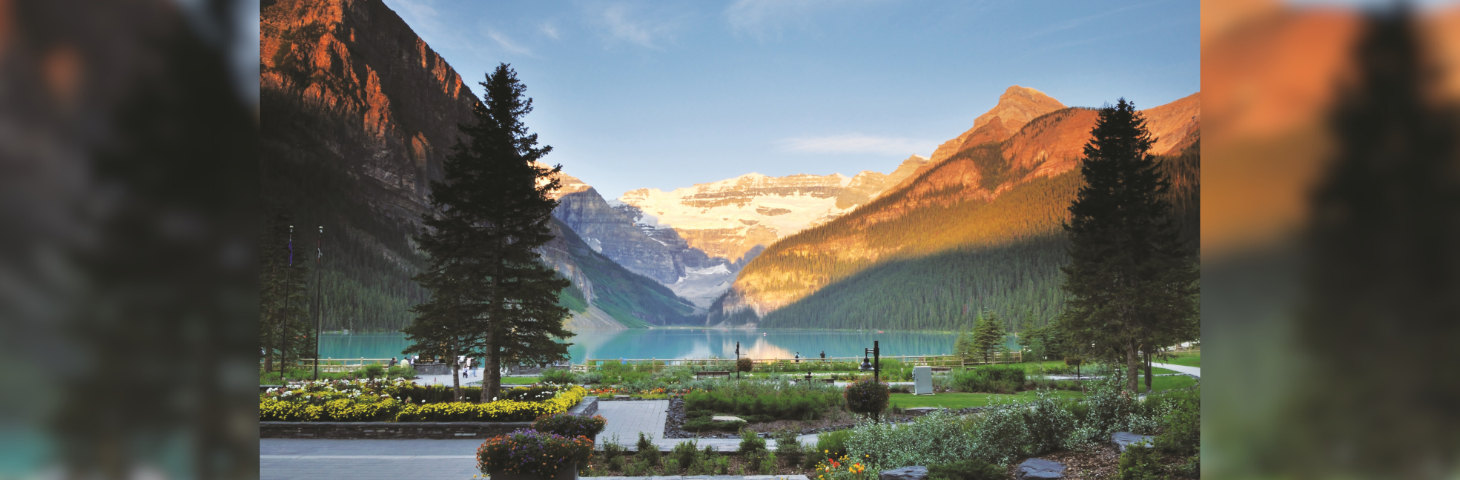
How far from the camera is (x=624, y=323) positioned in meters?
178

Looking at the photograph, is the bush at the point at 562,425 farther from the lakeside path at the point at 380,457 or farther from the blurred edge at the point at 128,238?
the blurred edge at the point at 128,238

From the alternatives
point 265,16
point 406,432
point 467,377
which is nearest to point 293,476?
point 406,432

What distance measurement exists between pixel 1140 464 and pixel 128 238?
7.58 m

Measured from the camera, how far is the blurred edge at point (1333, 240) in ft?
4.48

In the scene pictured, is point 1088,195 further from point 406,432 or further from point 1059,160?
point 1059,160

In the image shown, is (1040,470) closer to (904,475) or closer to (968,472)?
(968,472)

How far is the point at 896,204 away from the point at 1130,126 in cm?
12798

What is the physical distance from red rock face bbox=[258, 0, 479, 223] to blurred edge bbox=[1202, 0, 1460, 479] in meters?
89.2

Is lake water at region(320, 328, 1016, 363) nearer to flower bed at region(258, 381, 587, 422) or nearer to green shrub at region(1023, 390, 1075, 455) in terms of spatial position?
flower bed at region(258, 381, 587, 422)

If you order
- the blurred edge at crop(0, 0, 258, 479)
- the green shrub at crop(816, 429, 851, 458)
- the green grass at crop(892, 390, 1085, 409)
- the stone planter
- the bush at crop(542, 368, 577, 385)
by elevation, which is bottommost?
the bush at crop(542, 368, 577, 385)

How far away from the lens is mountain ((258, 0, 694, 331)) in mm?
81675

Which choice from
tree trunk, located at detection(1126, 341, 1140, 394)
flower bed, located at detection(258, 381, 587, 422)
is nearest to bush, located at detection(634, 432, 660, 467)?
flower bed, located at detection(258, 381, 587, 422)

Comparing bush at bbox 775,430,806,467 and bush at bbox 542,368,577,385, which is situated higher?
bush at bbox 775,430,806,467

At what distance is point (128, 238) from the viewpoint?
963 millimetres
